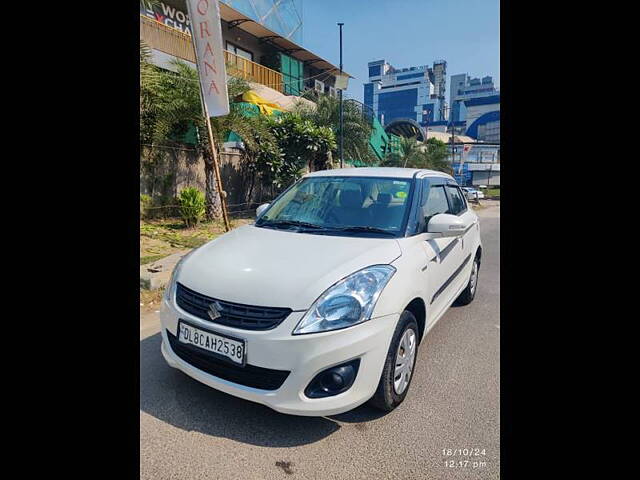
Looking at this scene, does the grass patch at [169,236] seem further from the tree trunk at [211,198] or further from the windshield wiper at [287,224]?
the windshield wiper at [287,224]

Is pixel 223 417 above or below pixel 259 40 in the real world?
below

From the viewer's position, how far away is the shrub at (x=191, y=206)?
26.7ft

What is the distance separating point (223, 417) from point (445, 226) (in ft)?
6.45

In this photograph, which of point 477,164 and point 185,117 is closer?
point 185,117

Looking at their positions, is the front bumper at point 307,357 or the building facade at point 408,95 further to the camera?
the building facade at point 408,95

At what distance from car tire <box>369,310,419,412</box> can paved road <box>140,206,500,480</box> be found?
0.35ft

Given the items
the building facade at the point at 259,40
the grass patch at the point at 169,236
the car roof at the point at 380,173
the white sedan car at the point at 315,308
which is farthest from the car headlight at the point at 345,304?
the building facade at the point at 259,40

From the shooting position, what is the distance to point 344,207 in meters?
3.08

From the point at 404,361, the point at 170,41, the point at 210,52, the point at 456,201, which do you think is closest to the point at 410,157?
the point at 170,41

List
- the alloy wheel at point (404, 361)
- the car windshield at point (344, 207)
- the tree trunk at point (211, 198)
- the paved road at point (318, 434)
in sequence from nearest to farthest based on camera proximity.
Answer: the paved road at point (318, 434), the alloy wheel at point (404, 361), the car windshield at point (344, 207), the tree trunk at point (211, 198)

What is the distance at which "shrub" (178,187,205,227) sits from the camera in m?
8.12

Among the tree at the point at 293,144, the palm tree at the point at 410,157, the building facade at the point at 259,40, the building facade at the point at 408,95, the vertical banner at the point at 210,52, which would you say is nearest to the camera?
the vertical banner at the point at 210,52

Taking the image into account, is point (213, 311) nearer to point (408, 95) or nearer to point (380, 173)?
point (380, 173)

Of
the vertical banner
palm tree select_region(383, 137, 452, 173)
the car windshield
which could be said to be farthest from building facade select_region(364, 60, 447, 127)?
the car windshield
